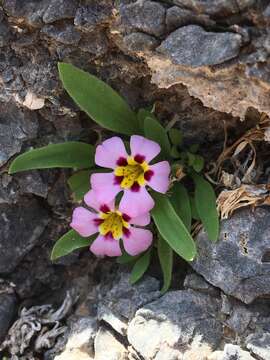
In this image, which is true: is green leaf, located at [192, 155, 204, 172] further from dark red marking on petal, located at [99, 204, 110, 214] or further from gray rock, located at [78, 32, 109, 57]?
gray rock, located at [78, 32, 109, 57]

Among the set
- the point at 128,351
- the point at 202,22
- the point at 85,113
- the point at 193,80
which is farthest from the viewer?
the point at 85,113

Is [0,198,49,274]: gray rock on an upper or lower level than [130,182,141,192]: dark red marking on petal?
lower

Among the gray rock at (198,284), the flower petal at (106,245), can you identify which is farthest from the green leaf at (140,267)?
the gray rock at (198,284)

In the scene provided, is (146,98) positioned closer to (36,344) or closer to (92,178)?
(92,178)

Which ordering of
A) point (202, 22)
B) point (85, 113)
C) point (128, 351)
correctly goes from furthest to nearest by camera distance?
point (85, 113)
point (128, 351)
point (202, 22)

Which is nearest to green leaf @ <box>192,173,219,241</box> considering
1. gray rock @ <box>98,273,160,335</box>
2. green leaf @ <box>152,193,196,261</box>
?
green leaf @ <box>152,193,196,261</box>

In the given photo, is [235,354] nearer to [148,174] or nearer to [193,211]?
[193,211]

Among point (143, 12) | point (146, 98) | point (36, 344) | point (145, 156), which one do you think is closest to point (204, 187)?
point (145, 156)
